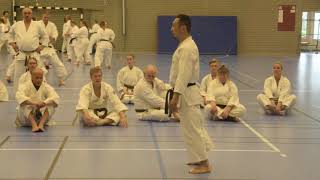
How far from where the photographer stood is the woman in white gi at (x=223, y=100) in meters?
9.97

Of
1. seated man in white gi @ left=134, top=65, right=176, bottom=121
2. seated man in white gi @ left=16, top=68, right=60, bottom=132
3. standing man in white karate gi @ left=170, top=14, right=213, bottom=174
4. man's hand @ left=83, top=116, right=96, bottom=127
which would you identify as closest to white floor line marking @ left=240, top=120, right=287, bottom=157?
seated man in white gi @ left=134, top=65, right=176, bottom=121

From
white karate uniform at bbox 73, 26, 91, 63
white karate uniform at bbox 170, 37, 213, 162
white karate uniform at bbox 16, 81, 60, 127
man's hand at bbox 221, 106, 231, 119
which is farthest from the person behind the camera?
white karate uniform at bbox 73, 26, 91, 63

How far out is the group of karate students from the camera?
6242 mm

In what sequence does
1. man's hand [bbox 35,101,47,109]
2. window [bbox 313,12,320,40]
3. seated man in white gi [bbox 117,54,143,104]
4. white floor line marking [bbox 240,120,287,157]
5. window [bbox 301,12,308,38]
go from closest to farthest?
white floor line marking [bbox 240,120,287,157]
man's hand [bbox 35,101,47,109]
seated man in white gi [bbox 117,54,143,104]
window [bbox 301,12,308,38]
window [bbox 313,12,320,40]

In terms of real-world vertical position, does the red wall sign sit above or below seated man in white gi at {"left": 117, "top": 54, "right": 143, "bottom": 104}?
above

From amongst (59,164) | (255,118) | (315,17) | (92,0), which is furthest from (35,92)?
(315,17)

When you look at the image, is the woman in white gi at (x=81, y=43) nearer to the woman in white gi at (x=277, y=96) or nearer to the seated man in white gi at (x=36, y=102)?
the woman in white gi at (x=277, y=96)

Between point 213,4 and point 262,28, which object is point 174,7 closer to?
point 213,4

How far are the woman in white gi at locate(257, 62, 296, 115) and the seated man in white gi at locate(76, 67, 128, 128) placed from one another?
10.9ft

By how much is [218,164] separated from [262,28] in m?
26.7

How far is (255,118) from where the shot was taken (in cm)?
1050

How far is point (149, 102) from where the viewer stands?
33.4 feet

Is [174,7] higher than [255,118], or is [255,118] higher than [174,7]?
[174,7]

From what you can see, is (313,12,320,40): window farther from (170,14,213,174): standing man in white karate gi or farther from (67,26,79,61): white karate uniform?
(170,14,213,174): standing man in white karate gi
